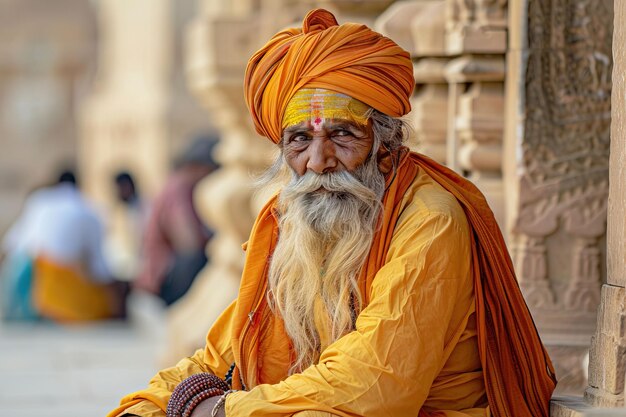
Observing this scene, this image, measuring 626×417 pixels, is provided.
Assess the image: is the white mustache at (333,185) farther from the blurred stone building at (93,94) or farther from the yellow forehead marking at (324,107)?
the blurred stone building at (93,94)

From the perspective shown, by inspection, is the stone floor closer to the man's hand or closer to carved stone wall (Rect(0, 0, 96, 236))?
the man's hand

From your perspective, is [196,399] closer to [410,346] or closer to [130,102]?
[410,346]

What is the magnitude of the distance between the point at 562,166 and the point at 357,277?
1258mm

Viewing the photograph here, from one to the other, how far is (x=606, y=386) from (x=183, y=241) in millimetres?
6519

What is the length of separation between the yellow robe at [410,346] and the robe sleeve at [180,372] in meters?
0.29

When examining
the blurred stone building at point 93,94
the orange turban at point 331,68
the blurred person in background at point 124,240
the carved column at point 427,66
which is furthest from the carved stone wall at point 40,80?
the orange turban at point 331,68

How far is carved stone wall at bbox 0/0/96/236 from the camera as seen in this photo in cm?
2577

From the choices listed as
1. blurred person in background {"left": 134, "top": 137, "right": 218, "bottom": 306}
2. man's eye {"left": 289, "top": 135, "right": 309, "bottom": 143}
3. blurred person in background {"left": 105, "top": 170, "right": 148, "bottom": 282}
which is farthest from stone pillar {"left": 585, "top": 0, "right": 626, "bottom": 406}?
blurred person in background {"left": 105, "top": 170, "right": 148, "bottom": 282}

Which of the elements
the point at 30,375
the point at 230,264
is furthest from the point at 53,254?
the point at 230,264

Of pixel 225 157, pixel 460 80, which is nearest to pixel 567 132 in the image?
pixel 460 80

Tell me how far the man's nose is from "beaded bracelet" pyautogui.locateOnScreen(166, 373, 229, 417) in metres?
0.57

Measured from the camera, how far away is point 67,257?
10328 mm

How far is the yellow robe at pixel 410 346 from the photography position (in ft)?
10.4

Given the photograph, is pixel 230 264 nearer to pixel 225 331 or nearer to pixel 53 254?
pixel 53 254
